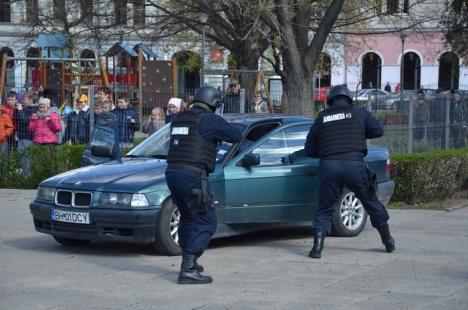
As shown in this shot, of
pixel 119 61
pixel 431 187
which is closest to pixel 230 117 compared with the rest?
pixel 431 187

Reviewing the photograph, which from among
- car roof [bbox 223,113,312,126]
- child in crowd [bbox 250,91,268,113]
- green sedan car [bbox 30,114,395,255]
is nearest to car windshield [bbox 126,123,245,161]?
green sedan car [bbox 30,114,395,255]

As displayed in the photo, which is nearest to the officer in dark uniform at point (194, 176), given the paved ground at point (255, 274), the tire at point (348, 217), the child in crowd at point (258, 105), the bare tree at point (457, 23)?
the paved ground at point (255, 274)

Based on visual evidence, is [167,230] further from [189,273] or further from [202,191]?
[202,191]

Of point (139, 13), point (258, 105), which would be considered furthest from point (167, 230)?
point (139, 13)

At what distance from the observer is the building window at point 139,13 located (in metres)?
22.3

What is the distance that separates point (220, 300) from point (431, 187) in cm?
774

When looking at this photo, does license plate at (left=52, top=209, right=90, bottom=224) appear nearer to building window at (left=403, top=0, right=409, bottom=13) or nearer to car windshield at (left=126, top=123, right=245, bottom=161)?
car windshield at (left=126, top=123, right=245, bottom=161)

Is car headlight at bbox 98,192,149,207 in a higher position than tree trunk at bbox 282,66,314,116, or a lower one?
lower

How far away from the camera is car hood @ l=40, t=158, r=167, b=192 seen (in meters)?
9.82

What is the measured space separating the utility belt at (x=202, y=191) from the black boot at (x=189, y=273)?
46 centimetres

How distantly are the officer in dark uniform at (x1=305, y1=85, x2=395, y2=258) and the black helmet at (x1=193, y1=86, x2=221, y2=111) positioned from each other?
1600mm

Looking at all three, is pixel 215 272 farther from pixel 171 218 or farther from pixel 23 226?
pixel 23 226

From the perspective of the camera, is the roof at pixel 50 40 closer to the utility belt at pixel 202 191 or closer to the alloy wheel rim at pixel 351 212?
the alloy wheel rim at pixel 351 212

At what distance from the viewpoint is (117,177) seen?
10.0 m
